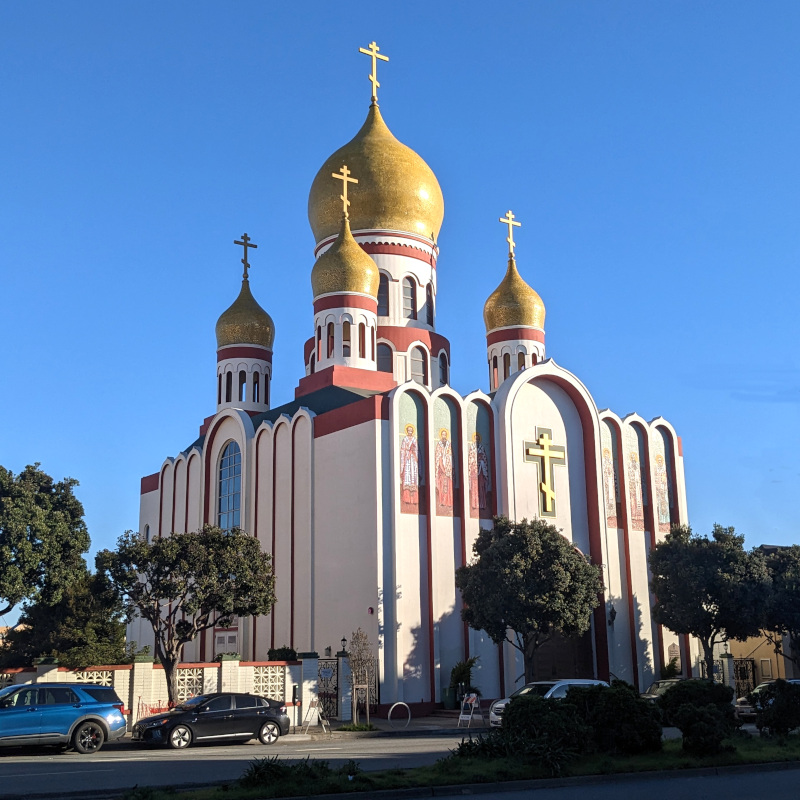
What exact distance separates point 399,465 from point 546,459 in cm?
622

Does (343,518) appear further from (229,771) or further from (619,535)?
(229,771)

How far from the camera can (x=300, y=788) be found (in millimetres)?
12680

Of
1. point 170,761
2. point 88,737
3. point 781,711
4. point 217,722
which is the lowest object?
point 170,761

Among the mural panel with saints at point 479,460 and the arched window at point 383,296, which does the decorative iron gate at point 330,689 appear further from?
the arched window at point 383,296

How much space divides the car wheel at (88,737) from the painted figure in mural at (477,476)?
1575 cm

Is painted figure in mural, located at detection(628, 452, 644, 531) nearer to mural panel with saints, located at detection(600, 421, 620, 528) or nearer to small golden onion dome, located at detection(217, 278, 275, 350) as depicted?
mural panel with saints, located at detection(600, 421, 620, 528)

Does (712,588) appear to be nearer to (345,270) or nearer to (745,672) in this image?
(745,672)

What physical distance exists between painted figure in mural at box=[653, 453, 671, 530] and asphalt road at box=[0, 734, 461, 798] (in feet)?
55.6

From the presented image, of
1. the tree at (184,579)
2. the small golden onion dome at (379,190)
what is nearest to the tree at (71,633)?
the tree at (184,579)

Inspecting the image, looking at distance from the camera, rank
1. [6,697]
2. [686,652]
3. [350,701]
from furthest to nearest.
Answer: [686,652] < [350,701] < [6,697]

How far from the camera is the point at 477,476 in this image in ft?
110

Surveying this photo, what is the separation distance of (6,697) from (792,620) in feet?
73.1

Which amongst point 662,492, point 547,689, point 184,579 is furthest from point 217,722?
point 662,492

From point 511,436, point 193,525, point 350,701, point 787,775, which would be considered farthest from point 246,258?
point 787,775
